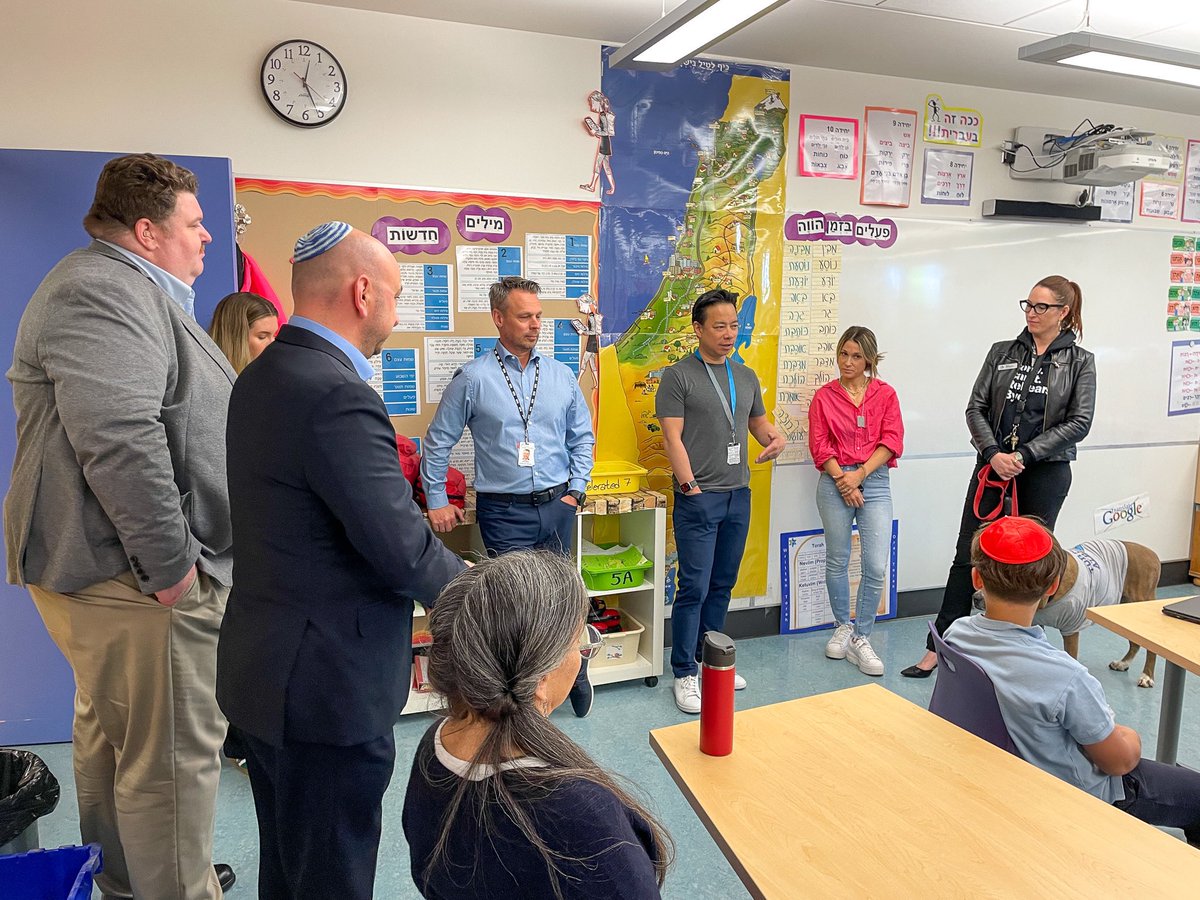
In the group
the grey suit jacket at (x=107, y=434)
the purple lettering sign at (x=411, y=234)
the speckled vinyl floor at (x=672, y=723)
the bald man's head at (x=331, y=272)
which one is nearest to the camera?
the bald man's head at (x=331, y=272)

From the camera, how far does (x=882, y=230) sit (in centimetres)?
421

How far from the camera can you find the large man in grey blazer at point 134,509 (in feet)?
5.34

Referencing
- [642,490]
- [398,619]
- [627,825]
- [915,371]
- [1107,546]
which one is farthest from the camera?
[915,371]

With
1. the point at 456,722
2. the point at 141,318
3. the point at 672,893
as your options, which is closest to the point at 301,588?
the point at 456,722

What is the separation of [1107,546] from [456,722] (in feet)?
9.17

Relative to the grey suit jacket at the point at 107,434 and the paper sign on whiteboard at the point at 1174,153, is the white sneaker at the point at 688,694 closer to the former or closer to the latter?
the grey suit jacket at the point at 107,434

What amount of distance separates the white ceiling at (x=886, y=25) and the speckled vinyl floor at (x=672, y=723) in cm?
284

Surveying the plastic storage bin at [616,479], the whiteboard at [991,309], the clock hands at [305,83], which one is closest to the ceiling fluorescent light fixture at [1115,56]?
the whiteboard at [991,309]

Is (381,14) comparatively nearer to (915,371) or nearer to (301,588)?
(301,588)

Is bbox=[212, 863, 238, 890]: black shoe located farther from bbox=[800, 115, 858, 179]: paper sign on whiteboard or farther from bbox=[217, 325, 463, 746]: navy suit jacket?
bbox=[800, 115, 858, 179]: paper sign on whiteboard

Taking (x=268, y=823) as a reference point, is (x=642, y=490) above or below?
above

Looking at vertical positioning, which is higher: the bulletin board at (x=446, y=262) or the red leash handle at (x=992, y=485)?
the bulletin board at (x=446, y=262)

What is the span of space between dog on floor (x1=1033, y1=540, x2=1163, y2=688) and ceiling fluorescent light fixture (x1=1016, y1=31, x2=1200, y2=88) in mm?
1759

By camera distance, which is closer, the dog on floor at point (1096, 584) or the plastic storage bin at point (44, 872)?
the plastic storage bin at point (44, 872)
